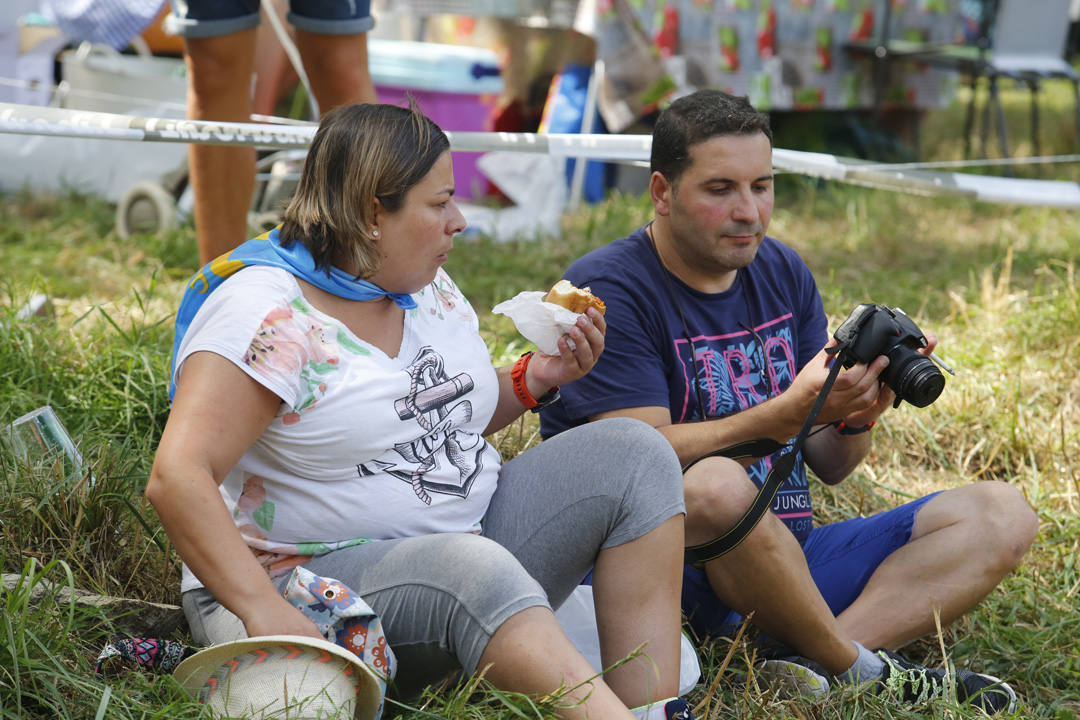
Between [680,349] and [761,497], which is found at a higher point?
[680,349]

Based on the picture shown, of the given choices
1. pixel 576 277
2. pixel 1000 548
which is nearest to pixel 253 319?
pixel 576 277

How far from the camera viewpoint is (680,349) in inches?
94.0

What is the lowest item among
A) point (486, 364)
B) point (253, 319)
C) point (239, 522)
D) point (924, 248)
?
point (924, 248)

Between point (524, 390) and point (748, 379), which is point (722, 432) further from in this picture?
point (524, 390)

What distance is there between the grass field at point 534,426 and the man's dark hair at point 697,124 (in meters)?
0.89

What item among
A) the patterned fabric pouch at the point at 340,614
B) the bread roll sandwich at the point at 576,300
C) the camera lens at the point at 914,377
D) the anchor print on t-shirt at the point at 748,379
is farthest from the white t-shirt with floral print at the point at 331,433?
the camera lens at the point at 914,377

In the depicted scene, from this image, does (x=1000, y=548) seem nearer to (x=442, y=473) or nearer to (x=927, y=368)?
(x=927, y=368)

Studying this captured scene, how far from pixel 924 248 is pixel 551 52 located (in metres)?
2.32

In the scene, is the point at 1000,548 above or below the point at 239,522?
below

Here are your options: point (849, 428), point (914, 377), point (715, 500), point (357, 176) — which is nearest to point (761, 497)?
point (715, 500)

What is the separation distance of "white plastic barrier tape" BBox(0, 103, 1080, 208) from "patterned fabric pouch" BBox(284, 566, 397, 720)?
4.30 ft

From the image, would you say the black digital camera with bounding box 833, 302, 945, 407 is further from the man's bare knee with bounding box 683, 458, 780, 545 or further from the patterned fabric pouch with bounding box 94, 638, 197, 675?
the patterned fabric pouch with bounding box 94, 638, 197, 675

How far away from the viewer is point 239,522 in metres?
1.91

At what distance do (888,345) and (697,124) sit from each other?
641 millimetres
